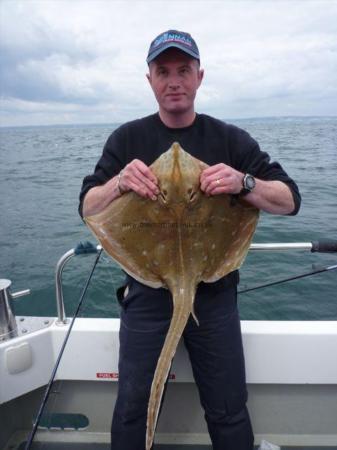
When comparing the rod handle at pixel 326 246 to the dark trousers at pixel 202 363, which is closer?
the dark trousers at pixel 202 363

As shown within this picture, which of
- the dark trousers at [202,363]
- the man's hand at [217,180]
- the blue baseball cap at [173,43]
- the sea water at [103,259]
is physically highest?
the blue baseball cap at [173,43]

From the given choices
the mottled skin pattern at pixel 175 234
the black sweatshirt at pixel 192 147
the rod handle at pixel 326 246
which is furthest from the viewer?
the rod handle at pixel 326 246

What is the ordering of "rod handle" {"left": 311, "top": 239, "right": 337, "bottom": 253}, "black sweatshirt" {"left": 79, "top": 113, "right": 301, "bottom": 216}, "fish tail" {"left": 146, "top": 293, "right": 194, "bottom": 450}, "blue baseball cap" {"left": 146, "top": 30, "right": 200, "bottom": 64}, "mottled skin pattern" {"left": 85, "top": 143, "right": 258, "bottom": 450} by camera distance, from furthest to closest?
1. "rod handle" {"left": 311, "top": 239, "right": 337, "bottom": 253}
2. "black sweatshirt" {"left": 79, "top": 113, "right": 301, "bottom": 216}
3. "blue baseball cap" {"left": 146, "top": 30, "right": 200, "bottom": 64}
4. "mottled skin pattern" {"left": 85, "top": 143, "right": 258, "bottom": 450}
5. "fish tail" {"left": 146, "top": 293, "right": 194, "bottom": 450}

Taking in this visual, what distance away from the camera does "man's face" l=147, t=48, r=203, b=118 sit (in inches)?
108

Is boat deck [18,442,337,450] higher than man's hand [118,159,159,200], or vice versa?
man's hand [118,159,159,200]

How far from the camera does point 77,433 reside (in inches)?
144

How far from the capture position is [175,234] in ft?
7.54

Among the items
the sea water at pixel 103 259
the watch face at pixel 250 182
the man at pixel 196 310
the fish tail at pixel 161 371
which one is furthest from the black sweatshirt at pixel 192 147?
the sea water at pixel 103 259

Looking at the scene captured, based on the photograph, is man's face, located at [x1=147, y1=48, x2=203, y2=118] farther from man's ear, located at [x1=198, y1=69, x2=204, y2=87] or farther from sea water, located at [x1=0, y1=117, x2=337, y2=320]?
sea water, located at [x1=0, y1=117, x2=337, y2=320]

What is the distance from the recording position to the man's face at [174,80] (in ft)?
9.00

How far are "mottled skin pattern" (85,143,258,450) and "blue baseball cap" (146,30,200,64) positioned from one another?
908 mm

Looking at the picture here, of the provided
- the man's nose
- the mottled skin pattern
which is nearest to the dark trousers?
the mottled skin pattern

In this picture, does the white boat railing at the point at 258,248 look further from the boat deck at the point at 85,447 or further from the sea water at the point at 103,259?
the boat deck at the point at 85,447

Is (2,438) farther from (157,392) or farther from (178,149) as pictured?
(178,149)
